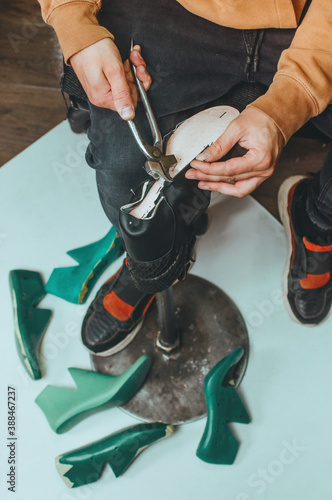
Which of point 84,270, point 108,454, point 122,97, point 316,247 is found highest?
point 122,97

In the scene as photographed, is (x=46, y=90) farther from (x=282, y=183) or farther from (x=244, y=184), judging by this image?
(x=244, y=184)

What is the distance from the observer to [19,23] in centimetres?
162

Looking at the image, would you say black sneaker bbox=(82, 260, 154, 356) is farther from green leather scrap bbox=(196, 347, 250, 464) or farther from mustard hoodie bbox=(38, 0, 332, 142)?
mustard hoodie bbox=(38, 0, 332, 142)

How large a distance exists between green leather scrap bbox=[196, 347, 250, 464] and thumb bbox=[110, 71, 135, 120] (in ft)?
1.78

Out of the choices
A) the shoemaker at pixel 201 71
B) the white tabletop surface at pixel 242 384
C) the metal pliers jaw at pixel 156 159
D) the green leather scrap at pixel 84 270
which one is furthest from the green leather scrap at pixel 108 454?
the metal pliers jaw at pixel 156 159

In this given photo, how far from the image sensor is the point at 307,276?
3.40ft

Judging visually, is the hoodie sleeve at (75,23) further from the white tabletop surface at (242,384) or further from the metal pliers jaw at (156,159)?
the white tabletop surface at (242,384)

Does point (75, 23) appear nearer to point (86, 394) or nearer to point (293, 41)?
point (293, 41)

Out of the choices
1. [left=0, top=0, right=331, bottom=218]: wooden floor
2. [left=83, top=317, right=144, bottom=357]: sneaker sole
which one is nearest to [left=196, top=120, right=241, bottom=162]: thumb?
[left=83, top=317, right=144, bottom=357]: sneaker sole

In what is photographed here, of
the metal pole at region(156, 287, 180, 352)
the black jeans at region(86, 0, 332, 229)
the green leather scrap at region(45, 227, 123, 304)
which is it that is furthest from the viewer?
the green leather scrap at region(45, 227, 123, 304)

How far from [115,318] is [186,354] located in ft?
0.59

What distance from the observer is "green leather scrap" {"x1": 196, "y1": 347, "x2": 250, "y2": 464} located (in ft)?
2.88

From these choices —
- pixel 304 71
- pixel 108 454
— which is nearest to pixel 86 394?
pixel 108 454

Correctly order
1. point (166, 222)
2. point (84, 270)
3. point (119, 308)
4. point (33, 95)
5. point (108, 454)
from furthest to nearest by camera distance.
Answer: point (33, 95)
point (84, 270)
point (119, 308)
point (108, 454)
point (166, 222)
